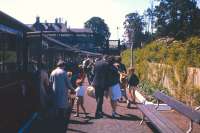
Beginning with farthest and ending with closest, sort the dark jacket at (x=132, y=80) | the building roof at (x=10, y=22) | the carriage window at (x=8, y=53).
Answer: the dark jacket at (x=132, y=80) → the carriage window at (x=8, y=53) → the building roof at (x=10, y=22)

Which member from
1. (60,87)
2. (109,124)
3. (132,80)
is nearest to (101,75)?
(109,124)

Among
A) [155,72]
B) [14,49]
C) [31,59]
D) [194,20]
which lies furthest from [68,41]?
[194,20]

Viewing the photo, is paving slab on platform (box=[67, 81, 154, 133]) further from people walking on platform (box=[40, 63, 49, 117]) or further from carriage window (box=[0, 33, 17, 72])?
carriage window (box=[0, 33, 17, 72])

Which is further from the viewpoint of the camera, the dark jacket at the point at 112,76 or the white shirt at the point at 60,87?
the dark jacket at the point at 112,76

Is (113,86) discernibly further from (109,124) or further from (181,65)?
(181,65)

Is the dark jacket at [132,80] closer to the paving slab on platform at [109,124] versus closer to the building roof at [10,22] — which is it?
the paving slab on platform at [109,124]

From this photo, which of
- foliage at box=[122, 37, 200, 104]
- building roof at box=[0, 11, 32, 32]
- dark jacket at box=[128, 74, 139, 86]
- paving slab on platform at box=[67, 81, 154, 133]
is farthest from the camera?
dark jacket at box=[128, 74, 139, 86]

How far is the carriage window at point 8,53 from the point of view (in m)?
9.39

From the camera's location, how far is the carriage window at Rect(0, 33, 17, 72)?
939cm

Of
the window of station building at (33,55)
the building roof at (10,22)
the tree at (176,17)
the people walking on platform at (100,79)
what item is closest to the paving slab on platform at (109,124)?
the people walking on platform at (100,79)

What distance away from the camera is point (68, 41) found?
A: 26734 mm

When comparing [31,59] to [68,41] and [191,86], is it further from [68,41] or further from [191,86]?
[68,41]

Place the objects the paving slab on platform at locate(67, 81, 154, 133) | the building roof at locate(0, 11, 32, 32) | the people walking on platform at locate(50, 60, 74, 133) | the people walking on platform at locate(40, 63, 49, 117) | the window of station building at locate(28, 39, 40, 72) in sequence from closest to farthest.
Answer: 1. the building roof at locate(0, 11, 32, 32)
2. the paving slab on platform at locate(67, 81, 154, 133)
3. the people walking on platform at locate(50, 60, 74, 133)
4. the people walking on platform at locate(40, 63, 49, 117)
5. the window of station building at locate(28, 39, 40, 72)

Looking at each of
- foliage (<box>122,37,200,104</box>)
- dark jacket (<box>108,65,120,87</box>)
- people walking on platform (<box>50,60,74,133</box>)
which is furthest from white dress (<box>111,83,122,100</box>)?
people walking on platform (<box>50,60,74,133</box>)
